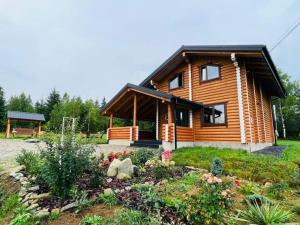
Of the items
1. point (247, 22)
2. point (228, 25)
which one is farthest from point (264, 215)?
point (228, 25)

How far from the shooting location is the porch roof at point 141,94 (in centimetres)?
1083

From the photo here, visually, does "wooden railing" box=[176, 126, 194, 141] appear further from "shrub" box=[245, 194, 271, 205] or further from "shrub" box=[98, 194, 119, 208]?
"shrub" box=[98, 194, 119, 208]

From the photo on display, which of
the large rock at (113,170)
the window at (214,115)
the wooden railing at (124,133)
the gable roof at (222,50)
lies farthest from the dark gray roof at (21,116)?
the large rock at (113,170)

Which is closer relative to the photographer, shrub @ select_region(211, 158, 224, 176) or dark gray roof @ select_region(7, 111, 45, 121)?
shrub @ select_region(211, 158, 224, 176)

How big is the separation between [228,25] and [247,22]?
9.98 feet

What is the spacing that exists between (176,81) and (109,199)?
11.6 metres

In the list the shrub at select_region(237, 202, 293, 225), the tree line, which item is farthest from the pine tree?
the shrub at select_region(237, 202, 293, 225)

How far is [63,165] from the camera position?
4156mm

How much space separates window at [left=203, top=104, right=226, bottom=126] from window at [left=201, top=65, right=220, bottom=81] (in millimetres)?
1745

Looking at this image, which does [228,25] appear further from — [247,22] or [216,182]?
[216,182]

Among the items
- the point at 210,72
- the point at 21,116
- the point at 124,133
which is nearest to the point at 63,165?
the point at 124,133

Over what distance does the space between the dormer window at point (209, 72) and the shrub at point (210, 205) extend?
32.8ft

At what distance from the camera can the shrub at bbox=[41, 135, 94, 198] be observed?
13.7 feet

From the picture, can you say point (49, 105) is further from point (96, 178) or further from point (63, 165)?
point (63, 165)
